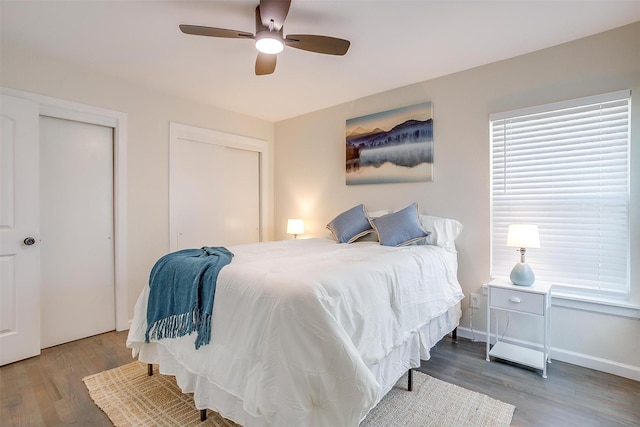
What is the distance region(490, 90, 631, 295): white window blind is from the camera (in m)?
2.25

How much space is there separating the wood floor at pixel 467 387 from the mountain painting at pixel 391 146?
1.74 meters

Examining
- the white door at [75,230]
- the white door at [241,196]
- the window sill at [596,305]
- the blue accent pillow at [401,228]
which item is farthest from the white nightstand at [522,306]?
the white door at [75,230]

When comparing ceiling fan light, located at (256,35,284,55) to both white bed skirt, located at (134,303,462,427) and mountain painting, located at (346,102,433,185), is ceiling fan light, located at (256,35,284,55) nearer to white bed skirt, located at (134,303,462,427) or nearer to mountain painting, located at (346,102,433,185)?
mountain painting, located at (346,102,433,185)

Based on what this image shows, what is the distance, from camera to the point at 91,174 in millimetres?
3004

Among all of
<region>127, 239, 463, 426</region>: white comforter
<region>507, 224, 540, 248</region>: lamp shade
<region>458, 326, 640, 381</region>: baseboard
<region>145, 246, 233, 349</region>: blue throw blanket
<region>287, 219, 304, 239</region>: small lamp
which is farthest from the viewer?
<region>287, 219, 304, 239</region>: small lamp

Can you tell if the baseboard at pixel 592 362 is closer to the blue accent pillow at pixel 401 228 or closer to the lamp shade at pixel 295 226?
the blue accent pillow at pixel 401 228

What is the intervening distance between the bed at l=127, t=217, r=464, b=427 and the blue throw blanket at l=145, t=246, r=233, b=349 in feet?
0.19

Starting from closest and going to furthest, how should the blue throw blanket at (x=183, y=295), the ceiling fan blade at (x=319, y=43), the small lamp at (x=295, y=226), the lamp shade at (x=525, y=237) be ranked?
the blue throw blanket at (x=183, y=295)
the ceiling fan blade at (x=319, y=43)
the lamp shade at (x=525, y=237)
the small lamp at (x=295, y=226)

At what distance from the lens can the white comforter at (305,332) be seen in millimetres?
1271

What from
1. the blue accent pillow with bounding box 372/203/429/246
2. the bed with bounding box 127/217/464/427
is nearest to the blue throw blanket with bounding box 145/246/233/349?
the bed with bounding box 127/217/464/427

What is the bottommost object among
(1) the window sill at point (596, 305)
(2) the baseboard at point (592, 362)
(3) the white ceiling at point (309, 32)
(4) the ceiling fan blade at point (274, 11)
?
(2) the baseboard at point (592, 362)

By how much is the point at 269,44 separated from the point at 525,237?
7.47 ft

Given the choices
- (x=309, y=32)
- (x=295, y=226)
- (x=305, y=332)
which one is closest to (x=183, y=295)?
(x=305, y=332)

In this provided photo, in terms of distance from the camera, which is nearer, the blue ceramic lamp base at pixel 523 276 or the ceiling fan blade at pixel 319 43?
the ceiling fan blade at pixel 319 43
